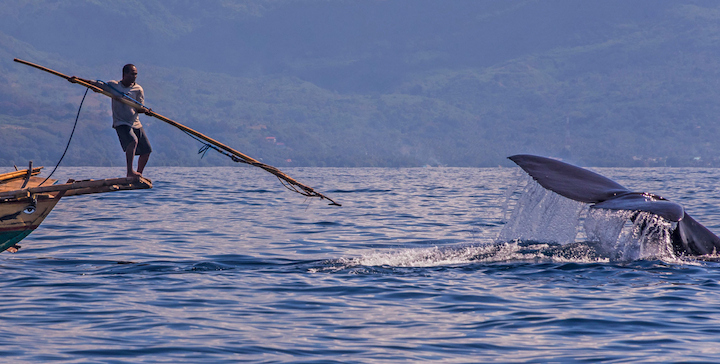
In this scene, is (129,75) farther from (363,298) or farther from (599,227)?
(599,227)

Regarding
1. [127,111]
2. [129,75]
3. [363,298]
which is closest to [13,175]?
[127,111]

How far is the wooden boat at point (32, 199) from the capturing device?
13336mm

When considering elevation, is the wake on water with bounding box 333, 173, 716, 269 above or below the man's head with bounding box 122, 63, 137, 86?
below

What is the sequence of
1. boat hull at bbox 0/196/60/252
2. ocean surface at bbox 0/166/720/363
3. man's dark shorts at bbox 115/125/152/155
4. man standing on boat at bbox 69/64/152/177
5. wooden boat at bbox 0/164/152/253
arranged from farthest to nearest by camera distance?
boat hull at bbox 0/196/60/252 → wooden boat at bbox 0/164/152/253 → man's dark shorts at bbox 115/125/152/155 → man standing on boat at bbox 69/64/152/177 → ocean surface at bbox 0/166/720/363

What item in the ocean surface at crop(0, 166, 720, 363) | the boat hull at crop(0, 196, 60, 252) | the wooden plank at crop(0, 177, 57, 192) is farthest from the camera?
the wooden plank at crop(0, 177, 57, 192)

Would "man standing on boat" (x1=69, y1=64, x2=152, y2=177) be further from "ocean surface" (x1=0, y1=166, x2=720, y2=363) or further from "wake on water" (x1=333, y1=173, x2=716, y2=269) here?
"wake on water" (x1=333, y1=173, x2=716, y2=269)

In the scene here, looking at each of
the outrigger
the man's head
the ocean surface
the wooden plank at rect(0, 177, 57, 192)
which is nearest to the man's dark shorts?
the outrigger

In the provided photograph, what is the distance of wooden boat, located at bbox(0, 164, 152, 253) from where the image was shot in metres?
13.3

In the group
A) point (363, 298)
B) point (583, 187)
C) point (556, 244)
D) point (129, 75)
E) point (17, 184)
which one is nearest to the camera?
point (363, 298)

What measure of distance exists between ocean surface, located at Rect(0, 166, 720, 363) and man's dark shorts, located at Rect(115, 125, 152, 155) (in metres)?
1.99

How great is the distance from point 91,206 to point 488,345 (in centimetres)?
2459

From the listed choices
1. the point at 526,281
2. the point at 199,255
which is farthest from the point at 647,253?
the point at 199,255

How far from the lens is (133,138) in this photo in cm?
1299

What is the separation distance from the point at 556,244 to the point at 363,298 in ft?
18.7
